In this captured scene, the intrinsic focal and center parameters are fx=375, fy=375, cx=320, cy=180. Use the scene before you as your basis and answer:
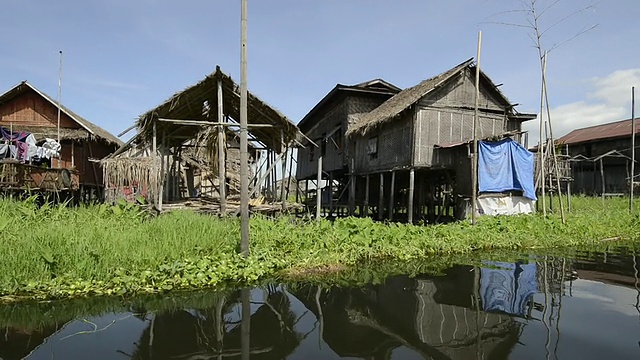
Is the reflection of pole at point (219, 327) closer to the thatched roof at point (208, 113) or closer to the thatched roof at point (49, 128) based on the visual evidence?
the thatched roof at point (208, 113)

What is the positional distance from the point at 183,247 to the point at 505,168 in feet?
37.2

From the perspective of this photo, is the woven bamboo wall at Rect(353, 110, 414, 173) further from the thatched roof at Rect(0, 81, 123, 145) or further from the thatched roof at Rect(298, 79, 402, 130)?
the thatched roof at Rect(0, 81, 123, 145)

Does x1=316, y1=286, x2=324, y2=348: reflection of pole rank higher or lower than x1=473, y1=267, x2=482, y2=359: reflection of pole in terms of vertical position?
lower

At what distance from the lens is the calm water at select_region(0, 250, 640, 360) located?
3791mm

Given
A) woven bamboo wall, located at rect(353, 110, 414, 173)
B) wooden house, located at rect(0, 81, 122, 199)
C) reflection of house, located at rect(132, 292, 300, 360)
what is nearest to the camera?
reflection of house, located at rect(132, 292, 300, 360)

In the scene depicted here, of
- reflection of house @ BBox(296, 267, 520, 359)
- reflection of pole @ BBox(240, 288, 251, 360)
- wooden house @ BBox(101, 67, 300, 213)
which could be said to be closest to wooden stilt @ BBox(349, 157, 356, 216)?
wooden house @ BBox(101, 67, 300, 213)

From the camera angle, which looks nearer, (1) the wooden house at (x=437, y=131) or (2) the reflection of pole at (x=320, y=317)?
(2) the reflection of pole at (x=320, y=317)

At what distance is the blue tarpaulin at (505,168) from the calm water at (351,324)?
6.77m

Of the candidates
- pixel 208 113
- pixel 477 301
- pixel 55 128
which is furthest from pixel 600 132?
pixel 55 128

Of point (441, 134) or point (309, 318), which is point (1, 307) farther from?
point (441, 134)

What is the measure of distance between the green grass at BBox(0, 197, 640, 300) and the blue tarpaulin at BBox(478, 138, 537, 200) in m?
2.35

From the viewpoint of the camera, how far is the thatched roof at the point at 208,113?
10156 millimetres

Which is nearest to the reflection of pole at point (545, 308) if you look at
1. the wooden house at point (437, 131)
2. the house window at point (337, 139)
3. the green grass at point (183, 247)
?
the green grass at point (183, 247)

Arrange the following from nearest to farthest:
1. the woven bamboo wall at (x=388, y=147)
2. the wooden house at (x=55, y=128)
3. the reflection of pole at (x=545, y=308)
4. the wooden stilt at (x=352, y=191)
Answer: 1. the reflection of pole at (x=545, y=308)
2. the woven bamboo wall at (x=388, y=147)
3. the wooden house at (x=55, y=128)
4. the wooden stilt at (x=352, y=191)
